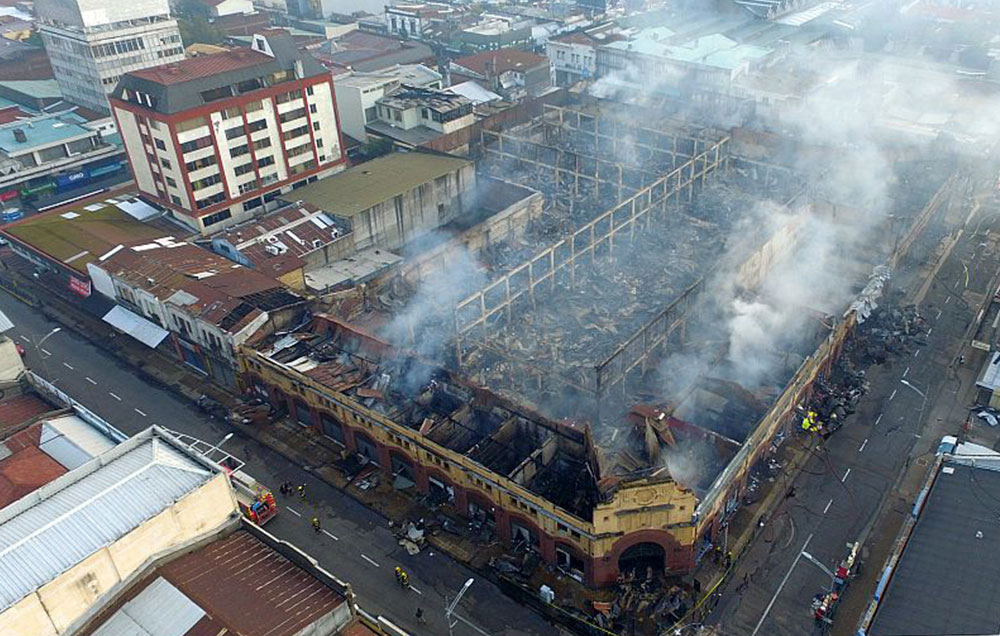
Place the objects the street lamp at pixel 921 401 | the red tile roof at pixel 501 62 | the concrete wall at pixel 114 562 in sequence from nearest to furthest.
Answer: the concrete wall at pixel 114 562, the street lamp at pixel 921 401, the red tile roof at pixel 501 62

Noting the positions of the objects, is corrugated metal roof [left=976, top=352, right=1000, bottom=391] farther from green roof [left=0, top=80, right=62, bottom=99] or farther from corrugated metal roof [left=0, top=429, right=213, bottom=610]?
green roof [left=0, top=80, right=62, bottom=99]

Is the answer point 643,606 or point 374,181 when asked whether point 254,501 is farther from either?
point 374,181

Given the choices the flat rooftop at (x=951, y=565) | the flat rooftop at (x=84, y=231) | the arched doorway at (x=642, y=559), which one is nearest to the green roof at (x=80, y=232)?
the flat rooftop at (x=84, y=231)

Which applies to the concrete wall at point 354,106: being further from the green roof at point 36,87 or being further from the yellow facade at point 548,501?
the yellow facade at point 548,501

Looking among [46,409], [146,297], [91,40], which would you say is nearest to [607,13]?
[91,40]

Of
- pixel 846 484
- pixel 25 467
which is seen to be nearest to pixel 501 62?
pixel 846 484
